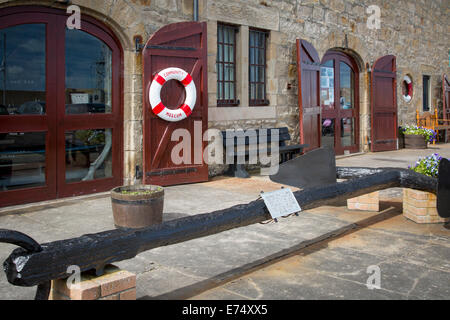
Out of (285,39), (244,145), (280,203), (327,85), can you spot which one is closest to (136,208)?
(280,203)

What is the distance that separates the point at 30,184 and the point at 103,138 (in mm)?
1202

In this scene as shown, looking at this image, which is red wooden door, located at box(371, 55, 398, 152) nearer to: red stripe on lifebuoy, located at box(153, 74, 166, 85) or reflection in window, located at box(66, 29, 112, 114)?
red stripe on lifebuoy, located at box(153, 74, 166, 85)

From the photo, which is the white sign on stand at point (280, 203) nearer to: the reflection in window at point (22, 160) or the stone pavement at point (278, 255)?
the stone pavement at point (278, 255)

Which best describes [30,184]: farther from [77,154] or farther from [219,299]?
[219,299]

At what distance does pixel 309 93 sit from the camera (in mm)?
9664

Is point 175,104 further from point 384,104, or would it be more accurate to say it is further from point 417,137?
point 417,137

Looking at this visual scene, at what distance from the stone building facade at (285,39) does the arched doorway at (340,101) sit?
0.60ft

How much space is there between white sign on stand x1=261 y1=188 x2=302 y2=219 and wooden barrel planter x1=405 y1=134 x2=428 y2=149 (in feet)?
34.8

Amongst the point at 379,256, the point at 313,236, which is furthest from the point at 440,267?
the point at 313,236

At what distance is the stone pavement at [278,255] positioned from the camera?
128 inches

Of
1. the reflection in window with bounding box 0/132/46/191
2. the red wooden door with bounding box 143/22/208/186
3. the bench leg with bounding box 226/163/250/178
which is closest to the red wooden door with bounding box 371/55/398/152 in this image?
the bench leg with bounding box 226/163/250/178

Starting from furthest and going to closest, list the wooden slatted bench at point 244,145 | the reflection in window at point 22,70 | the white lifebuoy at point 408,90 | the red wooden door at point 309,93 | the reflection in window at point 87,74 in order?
the white lifebuoy at point 408,90 → the red wooden door at point 309,93 → the wooden slatted bench at point 244,145 → the reflection in window at point 87,74 → the reflection in window at point 22,70

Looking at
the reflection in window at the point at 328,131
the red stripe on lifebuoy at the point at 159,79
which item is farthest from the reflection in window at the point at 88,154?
the reflection in window at the point at 328,131

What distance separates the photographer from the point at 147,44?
675 centimetres
